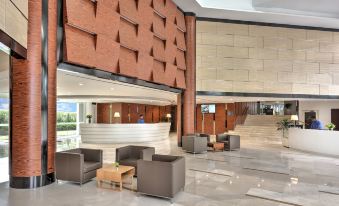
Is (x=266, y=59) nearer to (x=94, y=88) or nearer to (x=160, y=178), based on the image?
(x=94, y=88)

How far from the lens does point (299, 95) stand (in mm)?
13398

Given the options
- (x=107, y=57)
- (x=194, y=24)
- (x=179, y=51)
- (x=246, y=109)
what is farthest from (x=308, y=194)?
(x=246, y=109)

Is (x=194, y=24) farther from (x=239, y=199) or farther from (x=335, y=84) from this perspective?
(x=239, y=199)

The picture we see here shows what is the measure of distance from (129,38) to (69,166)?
15.1ft

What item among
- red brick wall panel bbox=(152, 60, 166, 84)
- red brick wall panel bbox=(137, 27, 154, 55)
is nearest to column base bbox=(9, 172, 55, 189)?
red brick wall panel bbox=(137, 27, 154, 55)

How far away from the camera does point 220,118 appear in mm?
19953

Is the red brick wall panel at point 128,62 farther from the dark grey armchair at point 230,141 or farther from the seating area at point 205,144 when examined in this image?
the dark grey armchair at point 230,141

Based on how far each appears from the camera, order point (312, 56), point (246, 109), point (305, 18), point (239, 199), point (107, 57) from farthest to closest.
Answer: point (246, 109)
point (312, 56)
point (305, 18)
point (107, 57)
point (239, 199)

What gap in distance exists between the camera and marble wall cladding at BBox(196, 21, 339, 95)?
1275 centimetres

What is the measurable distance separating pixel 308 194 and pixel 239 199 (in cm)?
149

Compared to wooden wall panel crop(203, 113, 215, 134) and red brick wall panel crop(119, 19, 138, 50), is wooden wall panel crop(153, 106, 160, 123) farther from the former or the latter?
red brick wall panel crop(119, 19, 138, 50)

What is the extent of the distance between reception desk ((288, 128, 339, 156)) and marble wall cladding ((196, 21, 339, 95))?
9.25 feet

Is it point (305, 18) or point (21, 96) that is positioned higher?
point (305, 18)

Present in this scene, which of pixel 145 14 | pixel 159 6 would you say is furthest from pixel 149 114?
pixel 145 14
